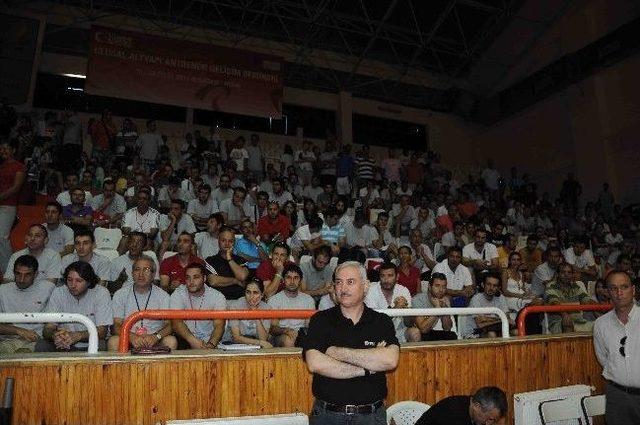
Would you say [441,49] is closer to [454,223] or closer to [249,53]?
[249,53]

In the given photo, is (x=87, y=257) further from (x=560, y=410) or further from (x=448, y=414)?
(x=560, y=410)

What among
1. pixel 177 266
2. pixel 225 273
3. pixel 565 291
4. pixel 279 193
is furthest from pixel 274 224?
pixel 565 291

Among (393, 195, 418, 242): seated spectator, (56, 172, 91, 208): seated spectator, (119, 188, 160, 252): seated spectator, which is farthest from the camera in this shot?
(393, 195, 418, 242): seated spectator

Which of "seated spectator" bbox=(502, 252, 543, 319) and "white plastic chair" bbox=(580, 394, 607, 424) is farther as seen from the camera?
"seated spectator" bbox=(502, 252, 543, 319)

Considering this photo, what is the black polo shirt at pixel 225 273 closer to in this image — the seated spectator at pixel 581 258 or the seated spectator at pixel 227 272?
the seated spectator at pixel 227 272

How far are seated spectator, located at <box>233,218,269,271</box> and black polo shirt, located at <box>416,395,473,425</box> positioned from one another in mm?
3851

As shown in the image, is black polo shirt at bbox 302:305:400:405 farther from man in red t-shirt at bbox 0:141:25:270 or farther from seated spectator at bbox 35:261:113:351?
man in red t-shirt at bbox 0:141:25:270

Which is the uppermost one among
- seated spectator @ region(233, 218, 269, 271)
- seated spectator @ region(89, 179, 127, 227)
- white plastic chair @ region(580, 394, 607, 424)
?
seated spectator @ region(89, 179, 127, 227)

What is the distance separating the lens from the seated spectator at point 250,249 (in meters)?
6.63

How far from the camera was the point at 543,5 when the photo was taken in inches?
569

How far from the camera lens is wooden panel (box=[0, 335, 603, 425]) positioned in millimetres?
2900

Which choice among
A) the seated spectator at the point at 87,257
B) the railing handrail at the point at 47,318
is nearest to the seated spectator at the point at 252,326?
the seated spectator at the point at 87,257

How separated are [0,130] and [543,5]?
15.0 m

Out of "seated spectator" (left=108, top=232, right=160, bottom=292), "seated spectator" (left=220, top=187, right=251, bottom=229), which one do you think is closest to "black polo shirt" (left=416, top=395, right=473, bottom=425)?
"seated spectator" (left=108, top=232, right=160, bottom=292)
